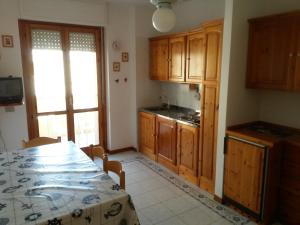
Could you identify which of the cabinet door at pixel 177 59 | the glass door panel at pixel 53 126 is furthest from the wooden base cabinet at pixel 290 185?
the glass door panel at pixel 53 126

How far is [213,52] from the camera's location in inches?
111

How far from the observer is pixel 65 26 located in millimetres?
3844

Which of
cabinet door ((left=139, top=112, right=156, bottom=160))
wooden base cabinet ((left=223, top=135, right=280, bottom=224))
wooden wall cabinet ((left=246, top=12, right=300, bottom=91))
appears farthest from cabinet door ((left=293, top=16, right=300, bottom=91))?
cabinet door ((left=139, top=112, right=156, bottom=160))

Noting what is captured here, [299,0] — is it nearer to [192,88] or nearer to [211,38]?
[211,38]

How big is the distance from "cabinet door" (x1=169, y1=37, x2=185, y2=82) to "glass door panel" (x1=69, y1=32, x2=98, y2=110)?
1.34 meters

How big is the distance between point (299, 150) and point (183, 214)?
1333mm

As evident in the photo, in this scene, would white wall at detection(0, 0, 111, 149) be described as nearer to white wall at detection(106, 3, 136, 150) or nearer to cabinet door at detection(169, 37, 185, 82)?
white wall at detection(106, 3, 136, 150)

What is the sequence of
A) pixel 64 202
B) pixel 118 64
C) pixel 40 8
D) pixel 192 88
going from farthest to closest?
pixel 118 64, pixel 192 88, pixel 40 8, pixel 64 202

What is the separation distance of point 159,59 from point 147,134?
130 centimetres

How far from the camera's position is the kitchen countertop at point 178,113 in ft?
11.0

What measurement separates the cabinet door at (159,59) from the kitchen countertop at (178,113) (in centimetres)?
55

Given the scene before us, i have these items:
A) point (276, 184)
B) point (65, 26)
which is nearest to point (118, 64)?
point (65, 26)

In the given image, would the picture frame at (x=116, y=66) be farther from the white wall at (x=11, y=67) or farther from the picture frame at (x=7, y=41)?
the picture frame at (x=7, y=41)

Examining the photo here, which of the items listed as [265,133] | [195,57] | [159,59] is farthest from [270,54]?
[159,59]
